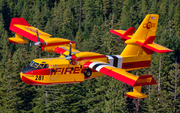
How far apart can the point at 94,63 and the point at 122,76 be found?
444 cm

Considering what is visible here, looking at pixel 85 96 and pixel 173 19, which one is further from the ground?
pixel 173 19

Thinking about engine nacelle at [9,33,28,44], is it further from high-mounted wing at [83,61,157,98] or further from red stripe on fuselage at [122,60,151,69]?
red stripe on fuselage at [122,60,151,69]

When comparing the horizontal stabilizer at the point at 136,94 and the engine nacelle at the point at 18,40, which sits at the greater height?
the engine nacelle at the point at 18,40

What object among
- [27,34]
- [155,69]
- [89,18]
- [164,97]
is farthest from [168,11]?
[27,34]

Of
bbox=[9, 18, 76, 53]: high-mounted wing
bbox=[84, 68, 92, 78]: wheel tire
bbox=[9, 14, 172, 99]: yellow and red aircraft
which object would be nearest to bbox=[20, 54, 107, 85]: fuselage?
bbox=[9, 14, 172, 99]: yellow and red aircraft

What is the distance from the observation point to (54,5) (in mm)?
173625

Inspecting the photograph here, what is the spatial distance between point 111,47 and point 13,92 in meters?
23.4

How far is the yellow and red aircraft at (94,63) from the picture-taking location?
2792cm

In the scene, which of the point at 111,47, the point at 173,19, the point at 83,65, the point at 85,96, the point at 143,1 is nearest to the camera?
the point at 83,65

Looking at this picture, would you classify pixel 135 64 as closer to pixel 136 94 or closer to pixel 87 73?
pixel 87 73

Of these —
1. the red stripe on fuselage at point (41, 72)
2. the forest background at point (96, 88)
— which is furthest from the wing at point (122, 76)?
the forest background at point (96, 88)

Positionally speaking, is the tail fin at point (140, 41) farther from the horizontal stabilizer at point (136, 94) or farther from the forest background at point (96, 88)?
the forest background at point (96, 88)

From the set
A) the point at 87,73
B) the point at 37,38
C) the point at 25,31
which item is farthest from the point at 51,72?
the point at 25,31

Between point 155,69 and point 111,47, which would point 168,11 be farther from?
point 111,47
